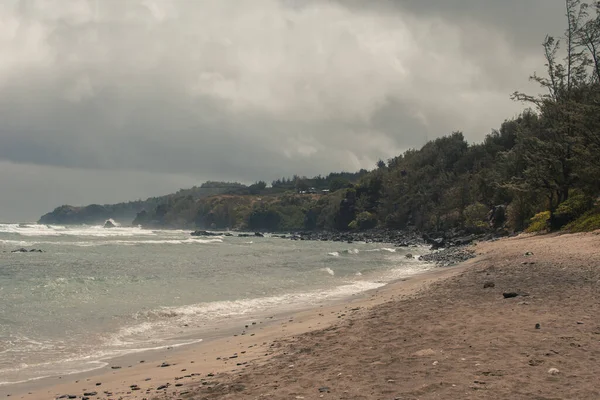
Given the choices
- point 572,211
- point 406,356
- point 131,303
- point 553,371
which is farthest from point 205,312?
point 572,211

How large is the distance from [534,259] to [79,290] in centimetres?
2298

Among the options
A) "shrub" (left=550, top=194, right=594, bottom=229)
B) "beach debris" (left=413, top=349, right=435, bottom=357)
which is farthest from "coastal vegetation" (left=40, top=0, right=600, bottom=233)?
"beach debris" (left=413, top=349, right=435, bottom=357)

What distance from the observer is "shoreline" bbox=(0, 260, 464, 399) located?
9.79 meters

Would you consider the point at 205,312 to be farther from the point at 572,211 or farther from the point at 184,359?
the point at 572,211

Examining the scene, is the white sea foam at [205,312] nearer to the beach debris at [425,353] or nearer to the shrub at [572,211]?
the beach debris at [425,353]

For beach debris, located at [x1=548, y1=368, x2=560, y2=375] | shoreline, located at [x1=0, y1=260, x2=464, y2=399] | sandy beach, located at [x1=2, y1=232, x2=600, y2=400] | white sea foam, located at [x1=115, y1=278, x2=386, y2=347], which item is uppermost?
beach debris, located at [x1=548, y1=368, x2=560, y2=375]

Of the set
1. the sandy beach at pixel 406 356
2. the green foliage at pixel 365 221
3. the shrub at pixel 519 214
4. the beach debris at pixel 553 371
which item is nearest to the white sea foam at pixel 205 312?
the sandy beach at pixel 406 356

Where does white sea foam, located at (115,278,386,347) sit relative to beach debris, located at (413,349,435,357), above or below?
below

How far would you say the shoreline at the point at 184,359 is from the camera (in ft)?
32.1

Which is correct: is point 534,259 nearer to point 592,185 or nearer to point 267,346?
point 267,346

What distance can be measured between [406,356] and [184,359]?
5936mm

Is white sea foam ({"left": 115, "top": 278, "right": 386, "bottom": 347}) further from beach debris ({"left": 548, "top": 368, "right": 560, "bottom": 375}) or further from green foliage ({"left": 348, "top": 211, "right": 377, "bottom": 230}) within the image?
green foliage ({"left": 348, "top": 211, "right": 377, "bottom": 230})

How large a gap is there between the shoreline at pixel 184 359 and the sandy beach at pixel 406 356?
0.05 m

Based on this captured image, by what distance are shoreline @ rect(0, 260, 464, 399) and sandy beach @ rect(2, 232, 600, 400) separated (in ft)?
0.16
